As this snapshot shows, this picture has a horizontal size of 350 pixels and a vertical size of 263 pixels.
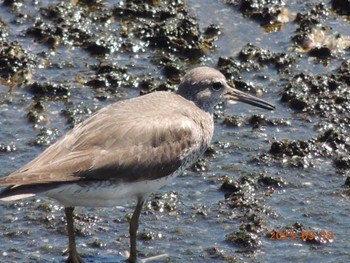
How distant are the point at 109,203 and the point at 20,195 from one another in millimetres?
866

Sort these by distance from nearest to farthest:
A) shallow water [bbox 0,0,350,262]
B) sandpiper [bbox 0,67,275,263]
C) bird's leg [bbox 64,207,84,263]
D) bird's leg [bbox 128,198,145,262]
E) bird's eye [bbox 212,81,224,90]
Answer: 1. sandpiper [bbox 0,67,275,263]
2. bird's leg [bbox 64,207,84,263]
3. bird's leg [bbox 128,198,145,262]
4. shallow water [bbox 0,0,350,262]
5. bird's eye [bbox 212,81,224,90]

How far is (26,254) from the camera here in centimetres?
814

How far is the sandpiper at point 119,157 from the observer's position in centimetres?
752

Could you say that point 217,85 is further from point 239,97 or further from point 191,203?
point 191,203

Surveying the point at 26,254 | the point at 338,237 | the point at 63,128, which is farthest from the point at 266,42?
the point at 26,254

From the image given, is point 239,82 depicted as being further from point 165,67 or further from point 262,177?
point 262,177

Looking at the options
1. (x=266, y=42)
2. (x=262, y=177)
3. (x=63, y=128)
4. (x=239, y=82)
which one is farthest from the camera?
(x=266, y=42)

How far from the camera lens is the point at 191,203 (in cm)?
897

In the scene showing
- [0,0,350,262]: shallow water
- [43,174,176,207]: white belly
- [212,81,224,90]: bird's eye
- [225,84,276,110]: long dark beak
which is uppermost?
[212,81,224,90]: bird's eye

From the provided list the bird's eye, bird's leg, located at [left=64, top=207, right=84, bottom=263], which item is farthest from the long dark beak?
bird's leg, located at [left=64, top=207, right=84, bottom=263]

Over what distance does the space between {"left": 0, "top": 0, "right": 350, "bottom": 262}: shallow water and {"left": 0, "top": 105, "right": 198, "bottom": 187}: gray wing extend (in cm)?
76

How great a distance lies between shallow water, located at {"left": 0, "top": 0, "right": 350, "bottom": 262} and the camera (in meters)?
8.31

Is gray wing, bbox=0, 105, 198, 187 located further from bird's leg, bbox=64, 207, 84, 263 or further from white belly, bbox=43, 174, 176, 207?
bird's leg, bbox=64, 207, 84, 263
